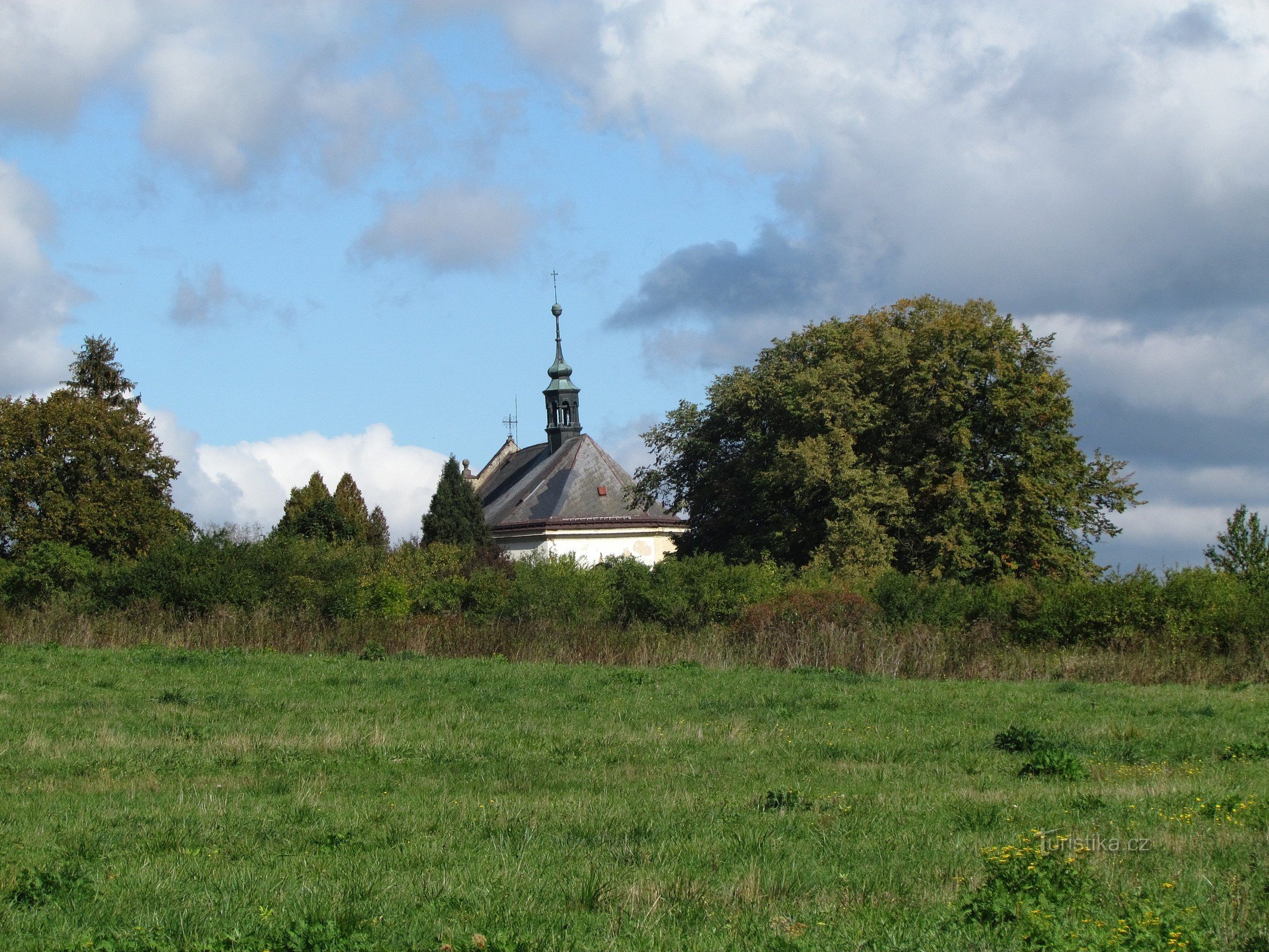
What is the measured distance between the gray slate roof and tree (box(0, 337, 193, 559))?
1017 inches

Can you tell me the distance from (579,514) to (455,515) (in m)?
8.79

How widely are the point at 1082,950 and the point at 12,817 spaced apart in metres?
7.01

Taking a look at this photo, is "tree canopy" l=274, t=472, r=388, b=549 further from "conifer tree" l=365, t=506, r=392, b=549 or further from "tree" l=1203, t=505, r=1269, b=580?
"tree" l=1203, t=505, r=1269, b=580

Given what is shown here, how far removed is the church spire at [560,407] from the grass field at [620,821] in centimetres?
6532

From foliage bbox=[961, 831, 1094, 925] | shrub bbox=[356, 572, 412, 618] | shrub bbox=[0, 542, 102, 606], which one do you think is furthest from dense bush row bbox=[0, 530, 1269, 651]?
foliage bbox=[961, 831, 1094, 925]

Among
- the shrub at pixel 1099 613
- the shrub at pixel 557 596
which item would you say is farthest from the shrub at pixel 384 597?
the shrub at pixel 1099 613

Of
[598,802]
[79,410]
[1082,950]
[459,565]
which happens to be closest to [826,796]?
[598,802]

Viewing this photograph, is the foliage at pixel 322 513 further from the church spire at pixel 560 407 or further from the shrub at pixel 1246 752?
the shrub at pixel 1246 752

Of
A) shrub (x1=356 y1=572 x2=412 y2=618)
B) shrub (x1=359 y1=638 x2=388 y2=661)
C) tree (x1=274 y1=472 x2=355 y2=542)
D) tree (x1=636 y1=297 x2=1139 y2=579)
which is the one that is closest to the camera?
shrub (x1=359 y1=638 x2=388 y2=661)

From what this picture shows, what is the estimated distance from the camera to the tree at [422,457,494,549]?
194 feet

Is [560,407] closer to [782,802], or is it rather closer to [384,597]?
[384,597]

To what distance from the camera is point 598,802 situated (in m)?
8.87

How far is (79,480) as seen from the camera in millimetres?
41875

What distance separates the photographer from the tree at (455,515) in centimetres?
5922
